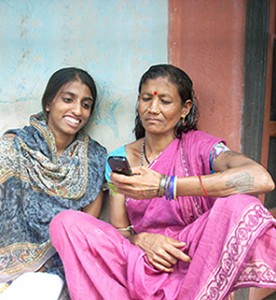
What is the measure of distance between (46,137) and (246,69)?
109 centimetres

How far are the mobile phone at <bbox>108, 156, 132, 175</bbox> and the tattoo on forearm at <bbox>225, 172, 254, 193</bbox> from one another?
1.26 ft

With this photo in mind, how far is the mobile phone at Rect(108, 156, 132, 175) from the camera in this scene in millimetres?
1482

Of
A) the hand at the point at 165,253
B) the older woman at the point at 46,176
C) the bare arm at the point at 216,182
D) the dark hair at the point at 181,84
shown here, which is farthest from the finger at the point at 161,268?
the dark hair at the point at 181,84

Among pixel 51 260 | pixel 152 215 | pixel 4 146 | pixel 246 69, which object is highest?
pixel 246 69

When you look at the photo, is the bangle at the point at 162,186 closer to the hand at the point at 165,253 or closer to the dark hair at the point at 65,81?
the hand at the point at 165,253

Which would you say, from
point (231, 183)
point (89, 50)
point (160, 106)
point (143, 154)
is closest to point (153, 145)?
point (143, 154)

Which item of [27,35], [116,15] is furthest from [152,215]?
[27,35]

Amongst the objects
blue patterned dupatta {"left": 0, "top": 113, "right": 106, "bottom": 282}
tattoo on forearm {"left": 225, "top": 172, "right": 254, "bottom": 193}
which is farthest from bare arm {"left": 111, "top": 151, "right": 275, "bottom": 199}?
blue patterned dupatta {"left": 0, "top": 113, "right": 106, "bottom": 282}

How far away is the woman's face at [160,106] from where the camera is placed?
183 cm

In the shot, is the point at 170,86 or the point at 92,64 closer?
the point at 170,86

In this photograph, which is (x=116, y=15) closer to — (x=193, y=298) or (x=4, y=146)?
(x=4, y=146)

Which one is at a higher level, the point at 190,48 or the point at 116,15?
the point at 116,15

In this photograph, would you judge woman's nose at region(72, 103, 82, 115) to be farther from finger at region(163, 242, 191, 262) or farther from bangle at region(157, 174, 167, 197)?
finger at region(163, 242, 191, 262)

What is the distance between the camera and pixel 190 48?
2051 millimetres
